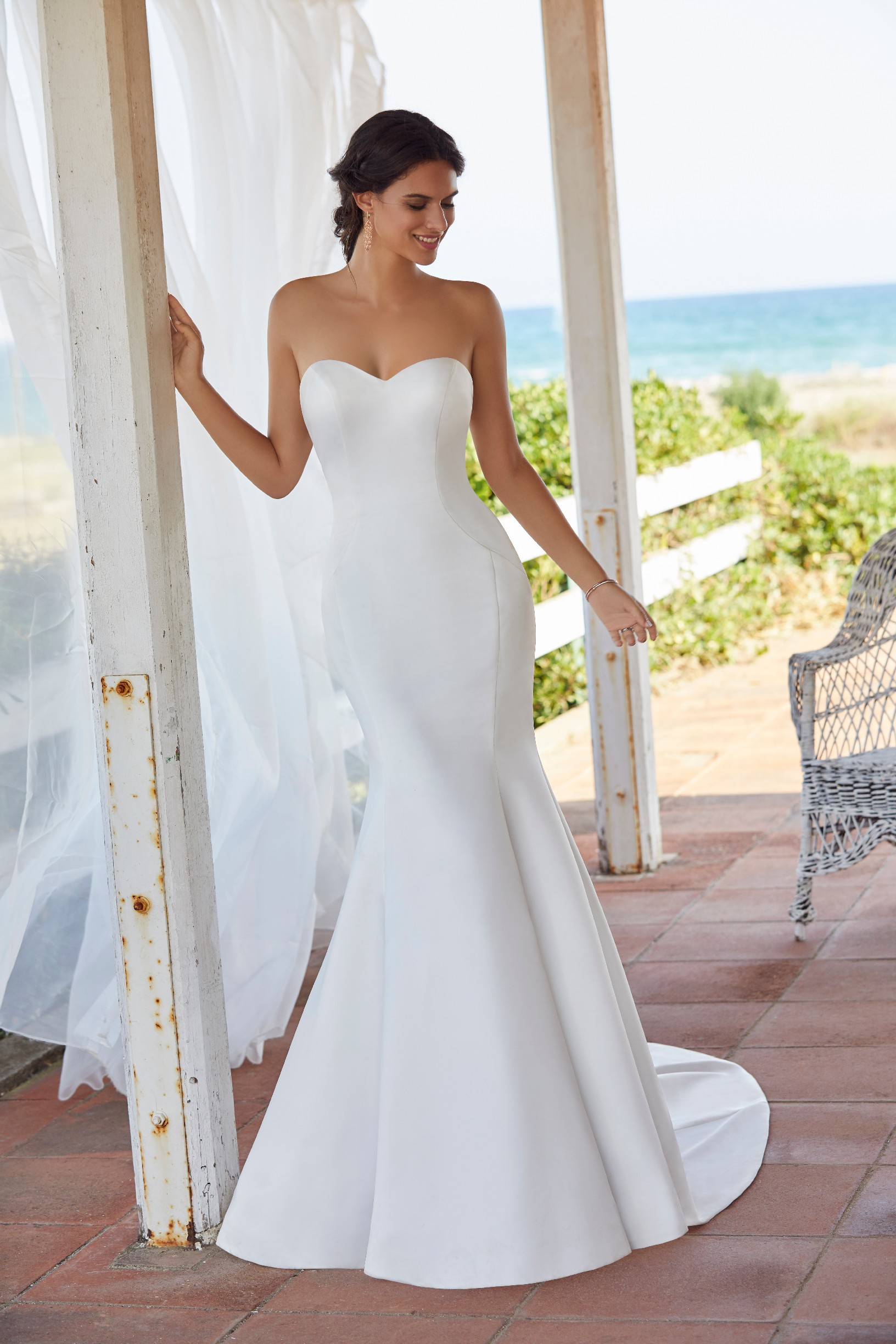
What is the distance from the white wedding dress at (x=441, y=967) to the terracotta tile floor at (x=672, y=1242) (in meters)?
0.08

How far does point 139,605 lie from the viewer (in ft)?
8.16

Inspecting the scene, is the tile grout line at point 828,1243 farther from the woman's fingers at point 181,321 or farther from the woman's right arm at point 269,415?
the woman's fingers at point 181,321

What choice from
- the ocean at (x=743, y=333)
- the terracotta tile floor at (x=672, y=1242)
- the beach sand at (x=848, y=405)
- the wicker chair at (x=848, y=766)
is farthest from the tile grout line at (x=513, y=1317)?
the ocean at (x=743, y=333)

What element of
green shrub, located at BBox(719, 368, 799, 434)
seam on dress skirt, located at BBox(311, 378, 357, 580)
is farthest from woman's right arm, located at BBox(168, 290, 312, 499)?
green shrub, located at BBox(719, 368, 799, 434)

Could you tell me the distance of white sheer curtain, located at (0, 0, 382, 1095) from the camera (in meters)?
2.96

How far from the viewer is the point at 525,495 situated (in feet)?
9.26

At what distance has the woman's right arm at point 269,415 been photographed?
2.60 metres

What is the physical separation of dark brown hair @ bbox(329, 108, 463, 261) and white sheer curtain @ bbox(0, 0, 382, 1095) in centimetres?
69

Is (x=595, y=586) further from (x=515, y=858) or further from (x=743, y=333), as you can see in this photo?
(x=743, y=333)

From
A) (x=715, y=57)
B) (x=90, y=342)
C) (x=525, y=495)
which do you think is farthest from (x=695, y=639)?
(x=715, y=57)

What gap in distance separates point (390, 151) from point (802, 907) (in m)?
2.22

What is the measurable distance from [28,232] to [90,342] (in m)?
0.57

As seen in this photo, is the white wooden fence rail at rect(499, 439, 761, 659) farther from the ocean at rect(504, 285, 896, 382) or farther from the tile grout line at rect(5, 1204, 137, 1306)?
the ocean at rect(504, 285, 896, 382)

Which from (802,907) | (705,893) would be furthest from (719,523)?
(802,907)
